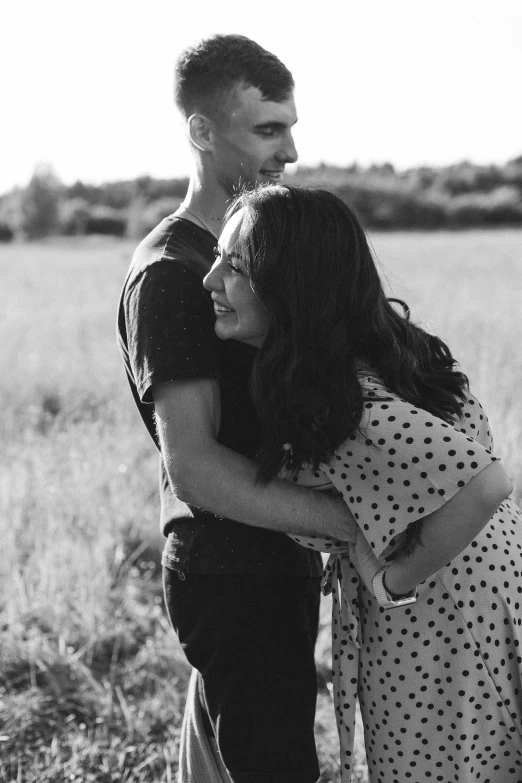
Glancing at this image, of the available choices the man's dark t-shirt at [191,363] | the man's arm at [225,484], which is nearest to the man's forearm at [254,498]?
the man's arm at [225,484]

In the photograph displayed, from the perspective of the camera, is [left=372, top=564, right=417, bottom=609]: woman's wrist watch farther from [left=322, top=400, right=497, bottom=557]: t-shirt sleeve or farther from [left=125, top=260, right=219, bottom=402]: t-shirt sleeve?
[left=125, top=260, right=219, bottom=402]: t-shirt sleeve

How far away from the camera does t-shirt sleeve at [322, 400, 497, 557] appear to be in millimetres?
1552

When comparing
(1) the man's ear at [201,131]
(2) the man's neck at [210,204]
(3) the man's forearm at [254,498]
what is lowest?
(3) the man's forearm at [254,498]

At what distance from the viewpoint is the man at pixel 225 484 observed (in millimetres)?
1718

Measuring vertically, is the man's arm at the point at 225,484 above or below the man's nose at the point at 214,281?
below

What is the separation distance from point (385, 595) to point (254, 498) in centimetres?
34

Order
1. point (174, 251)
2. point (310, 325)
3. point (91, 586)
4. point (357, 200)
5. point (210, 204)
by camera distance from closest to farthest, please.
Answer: point (310, 325), point (174, 251), point (210, 204), point (91, 586), point (357, 200)

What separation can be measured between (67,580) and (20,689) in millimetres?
503

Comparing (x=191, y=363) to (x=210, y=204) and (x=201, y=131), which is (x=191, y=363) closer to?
(x=210, y=204)

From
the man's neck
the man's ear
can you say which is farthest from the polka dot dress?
the man's ear

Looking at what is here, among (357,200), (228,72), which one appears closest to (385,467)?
(228,72)

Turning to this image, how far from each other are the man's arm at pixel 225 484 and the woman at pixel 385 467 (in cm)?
4

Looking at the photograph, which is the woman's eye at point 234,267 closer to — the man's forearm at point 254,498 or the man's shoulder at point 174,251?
the man's shoulder at point 174,251

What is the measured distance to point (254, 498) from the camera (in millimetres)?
1701
